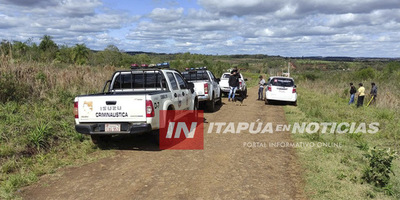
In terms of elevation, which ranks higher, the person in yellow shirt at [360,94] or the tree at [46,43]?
the tree at [46,43]

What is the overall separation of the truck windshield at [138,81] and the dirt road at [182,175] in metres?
1.56

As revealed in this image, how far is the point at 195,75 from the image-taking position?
14.3 metres

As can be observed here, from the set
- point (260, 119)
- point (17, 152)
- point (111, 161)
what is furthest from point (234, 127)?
point (17, 152)

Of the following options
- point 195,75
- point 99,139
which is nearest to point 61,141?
point 99,139

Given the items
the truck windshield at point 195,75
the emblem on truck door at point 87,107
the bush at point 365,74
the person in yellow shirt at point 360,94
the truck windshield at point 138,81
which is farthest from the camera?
the bush at point 365,74

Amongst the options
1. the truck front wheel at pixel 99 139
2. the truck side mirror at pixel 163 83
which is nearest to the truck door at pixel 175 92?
the truck side mirror at pixel 163 83

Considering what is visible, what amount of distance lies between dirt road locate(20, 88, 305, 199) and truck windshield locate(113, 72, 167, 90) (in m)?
1.56

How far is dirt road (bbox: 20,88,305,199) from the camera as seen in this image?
4.53m

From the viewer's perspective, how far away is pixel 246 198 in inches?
172

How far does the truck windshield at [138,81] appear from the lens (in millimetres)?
8070

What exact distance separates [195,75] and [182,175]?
932cm

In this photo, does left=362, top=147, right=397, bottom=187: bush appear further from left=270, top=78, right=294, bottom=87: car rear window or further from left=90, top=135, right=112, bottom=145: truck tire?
left=270, top=78, right=294, bottom=87: car rear window

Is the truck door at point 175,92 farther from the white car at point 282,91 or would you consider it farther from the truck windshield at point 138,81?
the white car at point 282,91

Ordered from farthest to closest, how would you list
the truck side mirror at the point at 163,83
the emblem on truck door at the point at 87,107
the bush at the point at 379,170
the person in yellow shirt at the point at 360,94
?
1. the person in yellow shirt at the point at 360,94
2. the truck side mirror at the point at 163,83
3. the emblem on truck door at the point at 87,107
4. the bush at the point at 379,170
